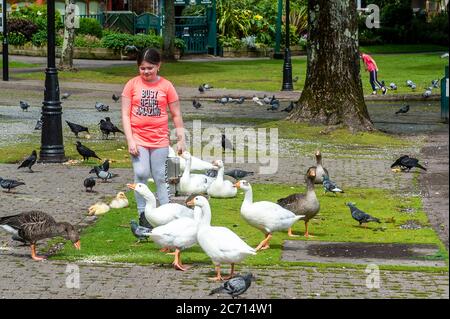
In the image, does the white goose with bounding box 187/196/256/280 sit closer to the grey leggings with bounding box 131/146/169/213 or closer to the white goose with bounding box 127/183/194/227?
the white goose with bounding box 127/183/194/227

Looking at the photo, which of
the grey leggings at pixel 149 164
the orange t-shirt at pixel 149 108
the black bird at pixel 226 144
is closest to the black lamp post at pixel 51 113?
the black bird at pixel 226 144

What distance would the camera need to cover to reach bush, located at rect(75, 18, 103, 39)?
49.8 metres

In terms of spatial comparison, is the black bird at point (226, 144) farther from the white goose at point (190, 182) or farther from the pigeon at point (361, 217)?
the pigeon at point (361, 217)

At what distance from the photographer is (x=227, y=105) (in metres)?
31.5

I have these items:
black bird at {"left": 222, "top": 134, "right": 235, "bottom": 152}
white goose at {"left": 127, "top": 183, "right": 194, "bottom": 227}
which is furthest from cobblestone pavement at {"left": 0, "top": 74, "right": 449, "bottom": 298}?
black bird at {"left": 222, "top": 134, "right": 235, "bottom": 152}

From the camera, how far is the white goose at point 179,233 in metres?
10.9

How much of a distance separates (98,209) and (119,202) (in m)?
0.47

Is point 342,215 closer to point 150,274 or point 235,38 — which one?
point 150,274

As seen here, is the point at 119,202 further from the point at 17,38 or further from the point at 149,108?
the point at 17,38

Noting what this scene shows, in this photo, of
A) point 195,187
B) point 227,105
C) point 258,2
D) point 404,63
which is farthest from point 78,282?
point 258,2

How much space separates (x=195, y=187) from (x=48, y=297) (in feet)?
18.1

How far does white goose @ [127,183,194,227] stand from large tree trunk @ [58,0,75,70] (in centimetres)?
2829

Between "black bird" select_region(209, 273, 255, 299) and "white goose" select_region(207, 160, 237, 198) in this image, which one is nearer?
"black bird" select_region(209, 273, 255, 299)

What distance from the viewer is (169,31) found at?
46.1 metres
